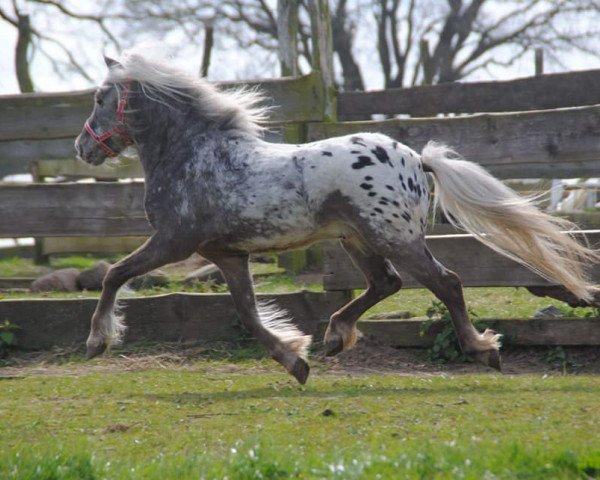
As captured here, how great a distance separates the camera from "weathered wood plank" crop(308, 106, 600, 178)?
27.1 feet

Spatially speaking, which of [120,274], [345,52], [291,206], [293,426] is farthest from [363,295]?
[345,52]

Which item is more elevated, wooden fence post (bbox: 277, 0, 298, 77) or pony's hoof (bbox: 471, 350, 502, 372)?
wooden fence post (bbox: 277, 0, 298, 77)

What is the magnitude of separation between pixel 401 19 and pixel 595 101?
2239cm

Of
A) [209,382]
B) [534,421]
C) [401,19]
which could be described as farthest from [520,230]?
[401,19]

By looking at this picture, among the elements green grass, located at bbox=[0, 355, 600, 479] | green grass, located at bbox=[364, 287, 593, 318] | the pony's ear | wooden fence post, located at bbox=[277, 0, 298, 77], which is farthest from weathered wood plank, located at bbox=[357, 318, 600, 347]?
wooden fence post, located at bbox=[277, 0, 298, 77]

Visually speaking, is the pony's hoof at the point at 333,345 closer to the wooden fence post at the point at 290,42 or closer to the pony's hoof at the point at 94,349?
the pony's hoof at the point at 94,349

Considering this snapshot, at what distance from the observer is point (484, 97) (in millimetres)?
11648

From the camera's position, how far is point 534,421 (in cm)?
555

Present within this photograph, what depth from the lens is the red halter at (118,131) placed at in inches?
302

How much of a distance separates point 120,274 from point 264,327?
41.8 inches

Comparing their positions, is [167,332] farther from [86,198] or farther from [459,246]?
[459,246]

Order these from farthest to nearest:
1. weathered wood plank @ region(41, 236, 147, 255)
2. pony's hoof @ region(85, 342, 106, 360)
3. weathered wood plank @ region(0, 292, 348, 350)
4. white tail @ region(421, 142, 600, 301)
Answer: weathered wood plank @ region(41, 236, 147, 255)
weathered wood plank @ region(0, 292, 348, 350)
pony's hoof @ region(85, 342, 106, 360)
white tail @ region(421, 142, 600, 301)

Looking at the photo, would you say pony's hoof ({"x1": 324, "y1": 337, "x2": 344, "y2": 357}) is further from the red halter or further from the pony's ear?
the pony's ear

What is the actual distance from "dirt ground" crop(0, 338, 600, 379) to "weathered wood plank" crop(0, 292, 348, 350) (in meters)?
0.15
